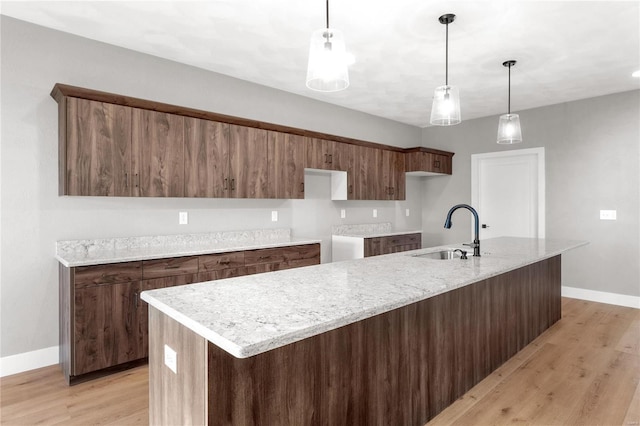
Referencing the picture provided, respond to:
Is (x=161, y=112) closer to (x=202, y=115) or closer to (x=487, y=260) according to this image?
(x=202, y=115)

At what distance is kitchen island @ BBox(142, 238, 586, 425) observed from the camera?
1.17 m

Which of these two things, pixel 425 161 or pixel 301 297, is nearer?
pixel 301 297

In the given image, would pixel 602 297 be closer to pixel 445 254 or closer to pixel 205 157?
pixel 445 254

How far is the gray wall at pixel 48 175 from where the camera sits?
271 cm

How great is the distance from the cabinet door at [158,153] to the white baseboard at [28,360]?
1396 mm

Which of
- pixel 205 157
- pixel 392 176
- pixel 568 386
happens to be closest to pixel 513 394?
pixel 568 386

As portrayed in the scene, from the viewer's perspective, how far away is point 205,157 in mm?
3361

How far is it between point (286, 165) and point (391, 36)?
5.50 ft

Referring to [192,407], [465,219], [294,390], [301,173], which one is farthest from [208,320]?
[465,219]

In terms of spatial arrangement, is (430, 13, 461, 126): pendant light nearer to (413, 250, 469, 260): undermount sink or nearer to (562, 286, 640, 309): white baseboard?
(413, 250, 469, 260): undermount sink

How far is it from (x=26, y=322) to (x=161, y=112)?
1919 millimetres

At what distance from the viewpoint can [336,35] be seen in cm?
175

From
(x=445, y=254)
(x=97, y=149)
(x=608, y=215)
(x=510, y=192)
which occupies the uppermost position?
(x=97, y=149)

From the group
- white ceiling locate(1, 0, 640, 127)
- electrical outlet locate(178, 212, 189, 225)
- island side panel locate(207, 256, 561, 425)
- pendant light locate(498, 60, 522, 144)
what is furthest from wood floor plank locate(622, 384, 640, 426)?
electrical outlet locate(178, 212, 189, 225)
